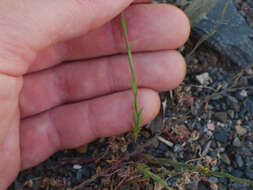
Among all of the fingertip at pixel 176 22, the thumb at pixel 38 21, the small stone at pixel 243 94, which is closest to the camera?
the thumb at pixel 38 21

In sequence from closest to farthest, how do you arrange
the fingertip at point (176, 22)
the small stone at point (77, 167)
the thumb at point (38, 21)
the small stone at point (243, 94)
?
the thumb at point (38, 21) → the fingertip at point (176, 22) → the small stone at point (77, 167) → the small stone at point (243, 94)

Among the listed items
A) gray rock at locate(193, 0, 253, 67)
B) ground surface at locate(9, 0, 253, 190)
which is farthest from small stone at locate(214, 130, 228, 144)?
gray rock at locate(193, 0, 253, 67)

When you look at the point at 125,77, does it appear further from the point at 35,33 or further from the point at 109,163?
the point at 35,33

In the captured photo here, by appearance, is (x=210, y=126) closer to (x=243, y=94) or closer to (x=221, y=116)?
(x=221, y=116)

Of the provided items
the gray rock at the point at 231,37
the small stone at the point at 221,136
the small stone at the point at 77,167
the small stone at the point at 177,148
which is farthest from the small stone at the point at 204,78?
the small stone at the point at 77,167

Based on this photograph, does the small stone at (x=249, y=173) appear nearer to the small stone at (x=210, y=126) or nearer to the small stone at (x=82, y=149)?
the small stone at (x=210, y=126)

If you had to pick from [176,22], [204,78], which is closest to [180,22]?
[176,22]
